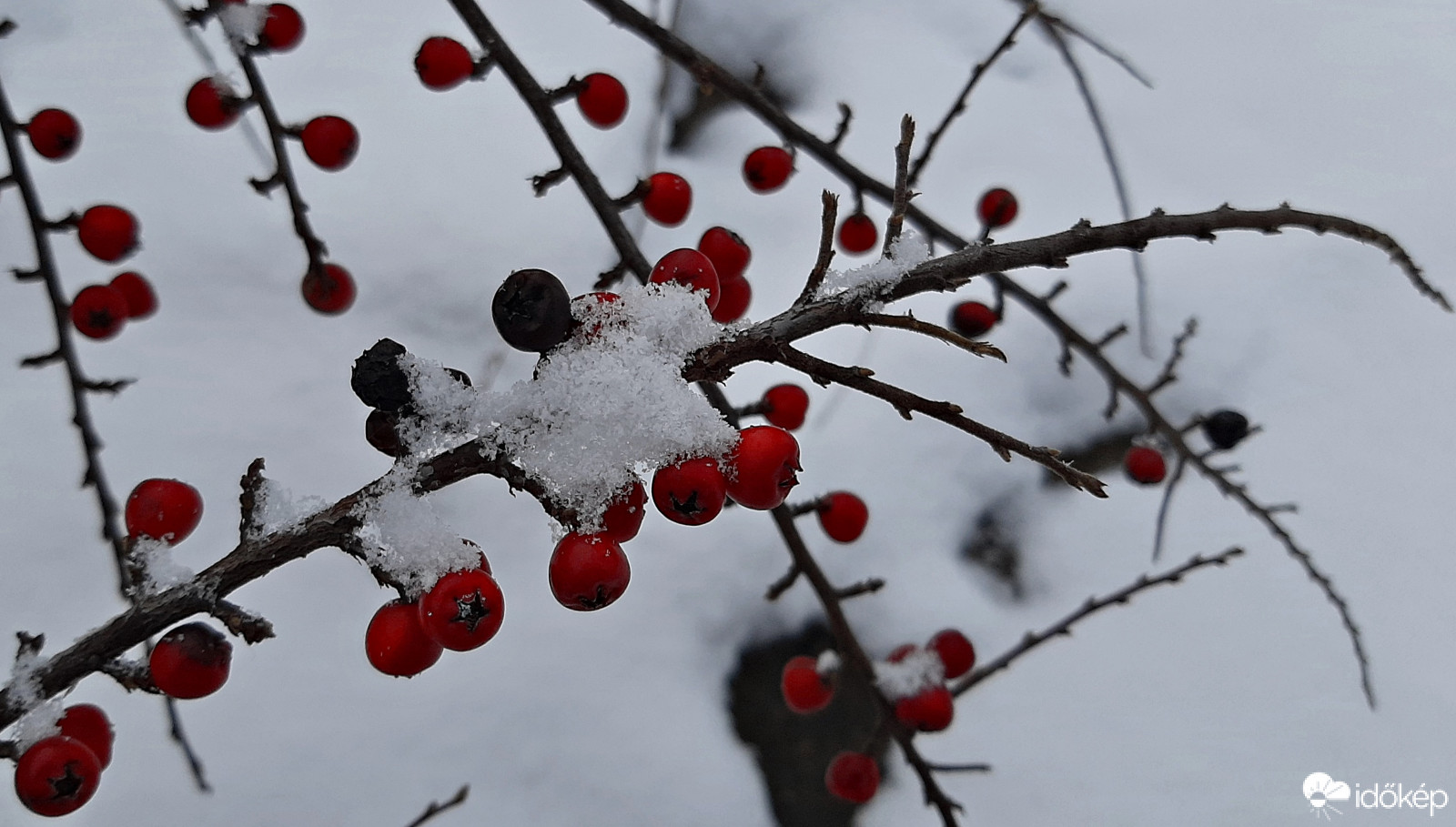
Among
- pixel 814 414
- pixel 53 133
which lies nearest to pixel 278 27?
pixel 53 133

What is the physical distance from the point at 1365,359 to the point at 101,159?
4953 mm

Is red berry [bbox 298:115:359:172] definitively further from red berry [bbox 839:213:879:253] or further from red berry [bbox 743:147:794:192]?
red berry [bbox 839:213:879:253]

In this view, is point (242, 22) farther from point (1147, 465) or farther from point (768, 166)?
point (1147, 465)

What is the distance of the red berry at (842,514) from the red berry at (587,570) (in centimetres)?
122

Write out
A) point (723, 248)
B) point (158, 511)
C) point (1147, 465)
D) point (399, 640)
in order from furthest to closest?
point (1147, 465)
point (723, 248)
point (158, 511)
point (399, 640)

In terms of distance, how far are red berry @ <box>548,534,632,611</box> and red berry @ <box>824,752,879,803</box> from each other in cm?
149

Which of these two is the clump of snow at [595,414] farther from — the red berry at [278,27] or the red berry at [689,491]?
the red berry at [278,27]

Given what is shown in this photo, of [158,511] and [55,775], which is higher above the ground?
[158,511]

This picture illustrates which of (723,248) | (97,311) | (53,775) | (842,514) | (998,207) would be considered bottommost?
(53,775)

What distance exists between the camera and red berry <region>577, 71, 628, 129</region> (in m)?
2.13

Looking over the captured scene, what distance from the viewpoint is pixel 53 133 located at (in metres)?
2.12

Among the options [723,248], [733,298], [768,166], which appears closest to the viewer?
[723,248]

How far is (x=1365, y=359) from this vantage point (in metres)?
3.12

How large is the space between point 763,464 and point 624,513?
0.19m
